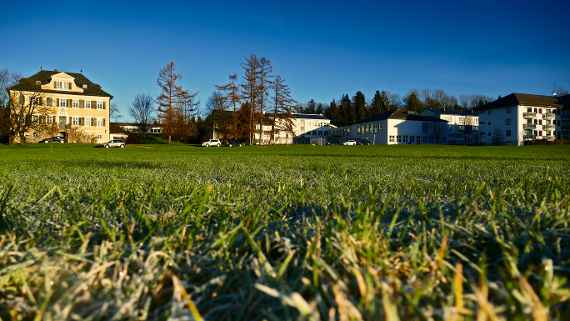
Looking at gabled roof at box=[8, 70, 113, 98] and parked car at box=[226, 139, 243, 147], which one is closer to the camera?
parked car at box=[226, 139, 243, 147]

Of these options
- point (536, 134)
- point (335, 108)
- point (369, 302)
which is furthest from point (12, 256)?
point (335, 108)

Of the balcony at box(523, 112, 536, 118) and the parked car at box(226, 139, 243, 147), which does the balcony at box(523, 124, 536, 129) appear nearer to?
the balcony at box(523, 112, 536, 118)

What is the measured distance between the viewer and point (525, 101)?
2963 inches

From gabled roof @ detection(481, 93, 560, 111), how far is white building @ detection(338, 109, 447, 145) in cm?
1065

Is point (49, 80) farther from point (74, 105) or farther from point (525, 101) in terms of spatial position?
point (525, 101)

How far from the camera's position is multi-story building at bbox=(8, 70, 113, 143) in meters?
59.1

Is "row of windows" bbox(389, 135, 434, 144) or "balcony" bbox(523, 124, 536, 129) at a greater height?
"balcony" bbox(523, 124, 536, 129)

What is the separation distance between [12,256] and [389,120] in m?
82.4

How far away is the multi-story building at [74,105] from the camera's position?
5909 centimetres

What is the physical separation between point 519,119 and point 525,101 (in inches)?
192

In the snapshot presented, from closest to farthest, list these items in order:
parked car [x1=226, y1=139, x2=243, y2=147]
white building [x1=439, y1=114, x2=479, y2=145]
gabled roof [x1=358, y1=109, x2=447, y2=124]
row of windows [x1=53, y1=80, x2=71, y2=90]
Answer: parked car [x1=226, y1=139, x2=243, y2=147]
row of windows [x1=53, y1=80, x2=71, y2=90]
gabled roof [x1=358, y1=109, x2=447, y2=124]
white building [x1=439, y1=114, x2=479, y2=145]

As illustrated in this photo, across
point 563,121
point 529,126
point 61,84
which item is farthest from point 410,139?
point 61,84

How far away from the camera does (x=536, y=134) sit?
256 feet

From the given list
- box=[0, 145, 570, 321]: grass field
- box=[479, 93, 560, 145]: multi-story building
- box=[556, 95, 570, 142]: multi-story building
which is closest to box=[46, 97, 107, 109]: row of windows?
box=[0, 145, 570, 321]: grass field
